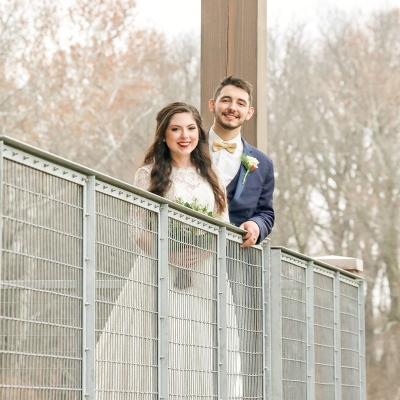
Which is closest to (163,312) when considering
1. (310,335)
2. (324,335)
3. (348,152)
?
(310,335)

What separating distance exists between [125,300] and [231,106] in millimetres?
2133

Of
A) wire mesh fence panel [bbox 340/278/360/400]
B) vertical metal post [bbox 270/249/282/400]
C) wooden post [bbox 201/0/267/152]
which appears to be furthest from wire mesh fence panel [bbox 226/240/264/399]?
wire mesh fence panel [bbox 340/278/360/400]

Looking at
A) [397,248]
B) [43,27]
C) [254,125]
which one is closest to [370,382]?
[397,248]

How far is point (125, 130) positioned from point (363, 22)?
6035mm

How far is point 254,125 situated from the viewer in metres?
6.87

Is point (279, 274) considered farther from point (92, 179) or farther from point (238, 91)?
point (92, 179)

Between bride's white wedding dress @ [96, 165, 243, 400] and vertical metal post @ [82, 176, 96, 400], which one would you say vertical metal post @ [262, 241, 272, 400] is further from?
vertical metal post @ [82, 176, 96, 400]

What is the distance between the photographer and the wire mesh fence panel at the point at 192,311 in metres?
4.88

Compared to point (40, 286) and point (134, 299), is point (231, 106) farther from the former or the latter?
point (40, 286)

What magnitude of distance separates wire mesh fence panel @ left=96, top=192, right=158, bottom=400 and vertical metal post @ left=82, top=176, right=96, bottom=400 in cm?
9

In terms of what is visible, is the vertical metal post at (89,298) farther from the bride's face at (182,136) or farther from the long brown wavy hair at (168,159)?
the bride's face at (182,136)

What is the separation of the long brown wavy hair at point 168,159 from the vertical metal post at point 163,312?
921 mm

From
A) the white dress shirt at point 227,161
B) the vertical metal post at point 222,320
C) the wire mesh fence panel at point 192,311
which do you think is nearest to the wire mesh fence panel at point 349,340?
the white dress shirt at point 227,161

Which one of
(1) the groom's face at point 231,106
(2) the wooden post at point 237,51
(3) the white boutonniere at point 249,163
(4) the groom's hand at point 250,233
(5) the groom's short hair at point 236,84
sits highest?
(2) the wooden post at point 237,51
